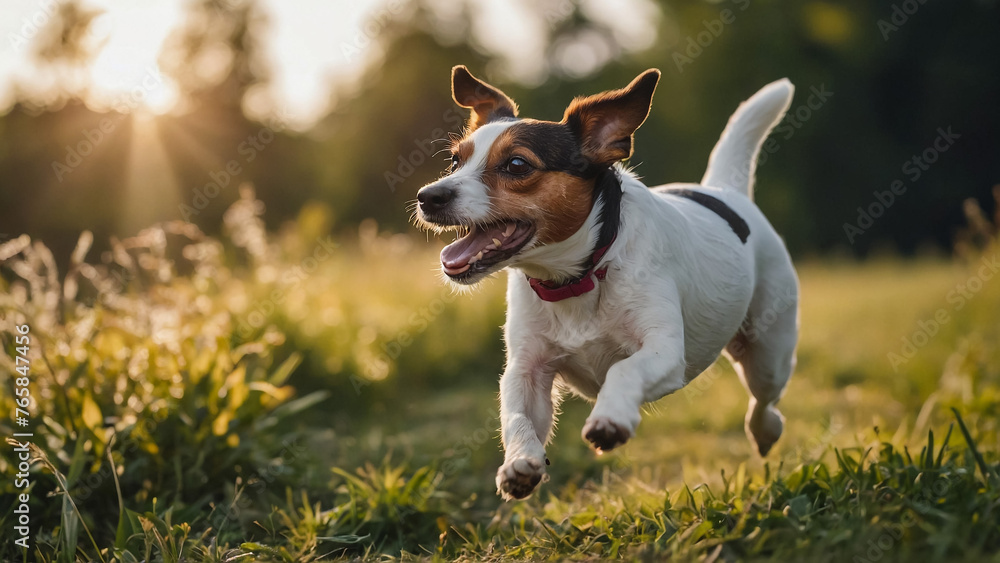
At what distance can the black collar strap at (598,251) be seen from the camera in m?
3.43

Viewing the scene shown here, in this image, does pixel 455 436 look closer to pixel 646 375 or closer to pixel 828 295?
pixel 646 375

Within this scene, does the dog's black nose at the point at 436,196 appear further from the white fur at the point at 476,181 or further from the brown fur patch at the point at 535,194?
the brown fur patch at the point at 535,194

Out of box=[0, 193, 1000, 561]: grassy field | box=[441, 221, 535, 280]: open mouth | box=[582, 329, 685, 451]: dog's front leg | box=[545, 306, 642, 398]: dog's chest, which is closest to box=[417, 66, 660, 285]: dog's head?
box=[441, 221, 535, 280]: open mouth

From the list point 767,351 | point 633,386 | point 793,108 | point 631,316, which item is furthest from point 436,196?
point 793,108

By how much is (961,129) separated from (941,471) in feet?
102

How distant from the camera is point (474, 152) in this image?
3516 millimetres

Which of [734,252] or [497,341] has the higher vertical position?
[734,252]

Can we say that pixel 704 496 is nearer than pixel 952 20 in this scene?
Yes

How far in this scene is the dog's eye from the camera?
3359 millimetres

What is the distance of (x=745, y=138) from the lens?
4.81 m

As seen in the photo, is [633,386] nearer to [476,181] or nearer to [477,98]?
[476,181]

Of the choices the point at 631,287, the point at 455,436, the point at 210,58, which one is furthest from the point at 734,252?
the point at 210,58

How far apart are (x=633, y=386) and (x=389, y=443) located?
3241 millimetres

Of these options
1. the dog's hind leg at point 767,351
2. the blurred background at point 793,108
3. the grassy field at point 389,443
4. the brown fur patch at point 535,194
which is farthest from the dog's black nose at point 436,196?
the blurred background at point 793,108
